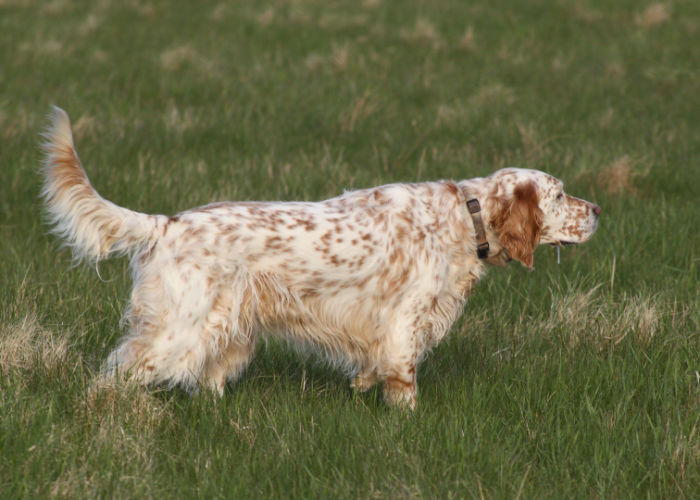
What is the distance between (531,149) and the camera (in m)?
7.25

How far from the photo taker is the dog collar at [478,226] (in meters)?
3.95

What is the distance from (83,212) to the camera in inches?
139

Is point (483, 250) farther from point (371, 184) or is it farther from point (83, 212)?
point (371, 184)

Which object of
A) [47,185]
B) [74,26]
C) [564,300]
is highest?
[47,185]

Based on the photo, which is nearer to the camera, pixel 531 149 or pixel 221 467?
pixel 221 467

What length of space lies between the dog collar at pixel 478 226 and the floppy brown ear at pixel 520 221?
75 millimetres

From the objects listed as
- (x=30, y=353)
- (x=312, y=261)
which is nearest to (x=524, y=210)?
(x=312, y=261)

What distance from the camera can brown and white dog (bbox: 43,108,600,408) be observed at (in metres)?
3.50

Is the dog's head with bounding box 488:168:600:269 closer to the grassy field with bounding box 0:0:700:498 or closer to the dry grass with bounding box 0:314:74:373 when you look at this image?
the grassy field with bounding box 0:0:700:498

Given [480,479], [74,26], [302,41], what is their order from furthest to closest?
[74,26], [302,41], [480,479]

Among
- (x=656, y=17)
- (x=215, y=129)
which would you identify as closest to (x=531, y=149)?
(x=215, y=129)

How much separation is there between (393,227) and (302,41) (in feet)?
25.7

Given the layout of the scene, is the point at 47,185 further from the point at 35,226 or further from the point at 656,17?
the point at 656,17

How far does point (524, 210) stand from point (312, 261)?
0.95m
